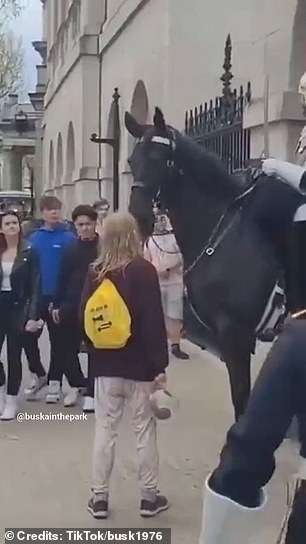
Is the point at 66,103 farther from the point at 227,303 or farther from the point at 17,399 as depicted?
the point at 227,303

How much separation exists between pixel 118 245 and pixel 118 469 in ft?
5.93

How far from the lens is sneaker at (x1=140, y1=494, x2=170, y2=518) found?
218 inches

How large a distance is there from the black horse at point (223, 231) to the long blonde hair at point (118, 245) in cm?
89

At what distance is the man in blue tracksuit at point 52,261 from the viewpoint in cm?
873

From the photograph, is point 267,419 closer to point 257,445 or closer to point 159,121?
point 257,445

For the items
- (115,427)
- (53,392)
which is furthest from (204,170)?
(53,392)

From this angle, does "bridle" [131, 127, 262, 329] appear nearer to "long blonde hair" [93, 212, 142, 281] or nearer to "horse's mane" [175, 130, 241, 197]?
"horse's mane" [175, 130, 241, 197]

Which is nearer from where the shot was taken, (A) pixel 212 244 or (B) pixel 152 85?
(A) pixel 212 244

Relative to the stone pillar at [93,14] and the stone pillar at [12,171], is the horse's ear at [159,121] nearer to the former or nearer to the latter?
the stone pillar at [93,14]

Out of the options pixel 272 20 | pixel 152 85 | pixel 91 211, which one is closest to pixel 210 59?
pixel 152 85

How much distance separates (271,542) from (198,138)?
7.36m

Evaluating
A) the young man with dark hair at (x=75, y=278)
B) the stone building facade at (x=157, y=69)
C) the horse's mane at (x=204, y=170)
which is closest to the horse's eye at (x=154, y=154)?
the horse's mane at (x=204, y=170)

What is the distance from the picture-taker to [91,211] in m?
8.34

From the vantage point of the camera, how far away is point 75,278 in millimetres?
8375
